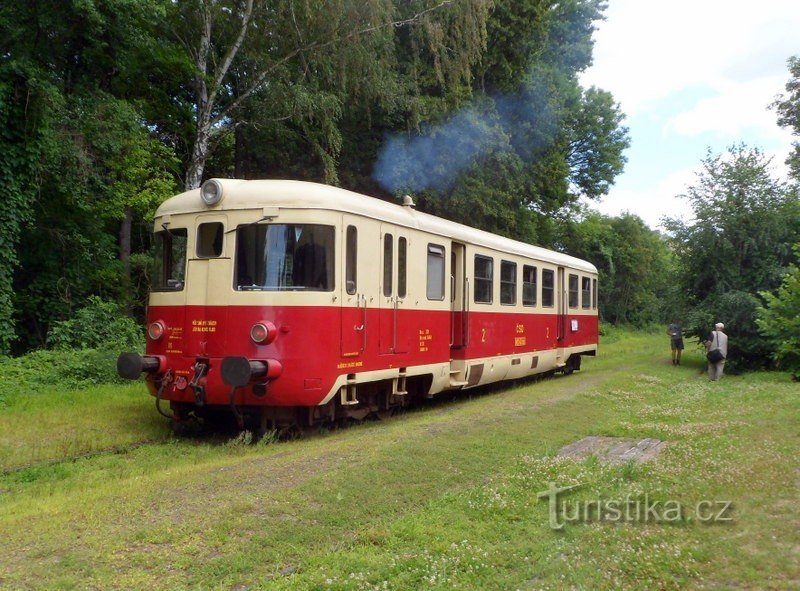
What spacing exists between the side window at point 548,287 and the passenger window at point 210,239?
9.28 meters

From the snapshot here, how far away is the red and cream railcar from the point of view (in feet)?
28.8

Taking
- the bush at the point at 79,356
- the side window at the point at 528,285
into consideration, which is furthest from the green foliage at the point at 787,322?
the bush at the point at 79,356

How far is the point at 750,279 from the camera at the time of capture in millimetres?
21375

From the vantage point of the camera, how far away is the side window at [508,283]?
14344 millimetres

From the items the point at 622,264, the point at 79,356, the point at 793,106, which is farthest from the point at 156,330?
the point at 622,264

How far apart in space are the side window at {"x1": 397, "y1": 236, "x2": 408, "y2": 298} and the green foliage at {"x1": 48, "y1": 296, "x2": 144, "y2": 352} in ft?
24.9

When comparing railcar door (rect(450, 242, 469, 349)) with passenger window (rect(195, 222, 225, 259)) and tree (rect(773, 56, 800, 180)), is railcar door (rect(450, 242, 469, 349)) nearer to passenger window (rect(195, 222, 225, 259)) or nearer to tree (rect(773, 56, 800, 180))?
passenger window (rect(195, 222, 225, 259))

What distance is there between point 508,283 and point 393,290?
15.9ft

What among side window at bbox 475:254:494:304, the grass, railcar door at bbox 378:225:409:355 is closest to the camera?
the grass

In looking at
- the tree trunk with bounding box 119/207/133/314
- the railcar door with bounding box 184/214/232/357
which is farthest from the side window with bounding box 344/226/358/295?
the tree trunk with bounding box 119/207/133/314

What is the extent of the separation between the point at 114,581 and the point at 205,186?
5.78 meters

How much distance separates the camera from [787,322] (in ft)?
54.4

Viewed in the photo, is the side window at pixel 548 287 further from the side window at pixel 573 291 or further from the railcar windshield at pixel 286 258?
the railcar windshield at pixel 286 258

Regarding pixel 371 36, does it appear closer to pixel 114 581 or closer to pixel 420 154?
pixel 420 154
